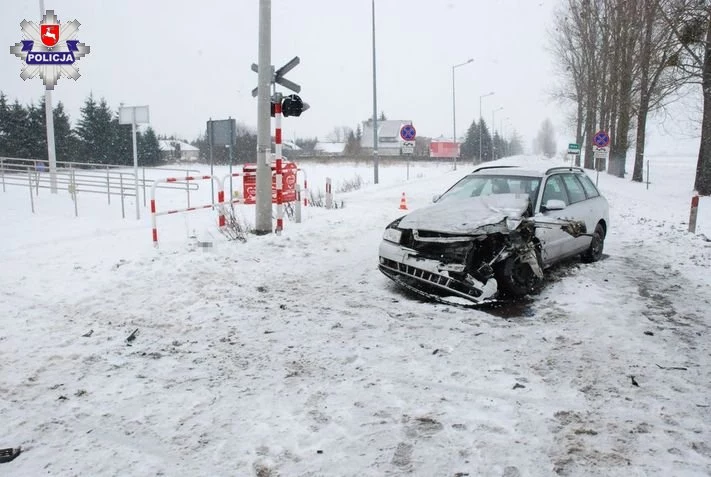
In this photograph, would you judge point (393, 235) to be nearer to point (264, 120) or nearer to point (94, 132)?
point (264, 120)

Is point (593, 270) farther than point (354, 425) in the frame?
Yes

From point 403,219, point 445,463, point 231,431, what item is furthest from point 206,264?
point 445,463

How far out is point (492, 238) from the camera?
228 inches

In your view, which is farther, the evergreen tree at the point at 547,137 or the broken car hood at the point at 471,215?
the evergreen tree at the point at 547,137

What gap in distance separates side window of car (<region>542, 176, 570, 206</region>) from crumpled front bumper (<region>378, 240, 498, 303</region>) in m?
2.16

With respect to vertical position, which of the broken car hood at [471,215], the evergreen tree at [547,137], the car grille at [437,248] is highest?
the evergreen tree at [547,137]

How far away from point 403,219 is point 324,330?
7.17 feet

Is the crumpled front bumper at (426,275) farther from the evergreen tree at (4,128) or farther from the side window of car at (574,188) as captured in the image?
the evergreen tree at (4,128)

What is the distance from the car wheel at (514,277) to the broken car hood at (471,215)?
416 millimetres

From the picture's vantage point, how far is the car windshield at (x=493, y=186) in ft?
23.9

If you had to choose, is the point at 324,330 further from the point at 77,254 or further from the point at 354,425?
the point at 77,254

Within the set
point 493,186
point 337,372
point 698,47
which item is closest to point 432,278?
point 337,372

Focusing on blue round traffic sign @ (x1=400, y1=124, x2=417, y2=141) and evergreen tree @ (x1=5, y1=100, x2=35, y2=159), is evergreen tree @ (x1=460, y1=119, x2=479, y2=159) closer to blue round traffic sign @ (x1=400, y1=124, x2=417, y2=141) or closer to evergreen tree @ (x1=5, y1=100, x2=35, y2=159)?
evergreen tree @ (x1=5, y1=100, x2=35, y2=159)

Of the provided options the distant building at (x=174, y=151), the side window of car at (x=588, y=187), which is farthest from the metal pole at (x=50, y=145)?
the distant building at (x=174, y=151)
